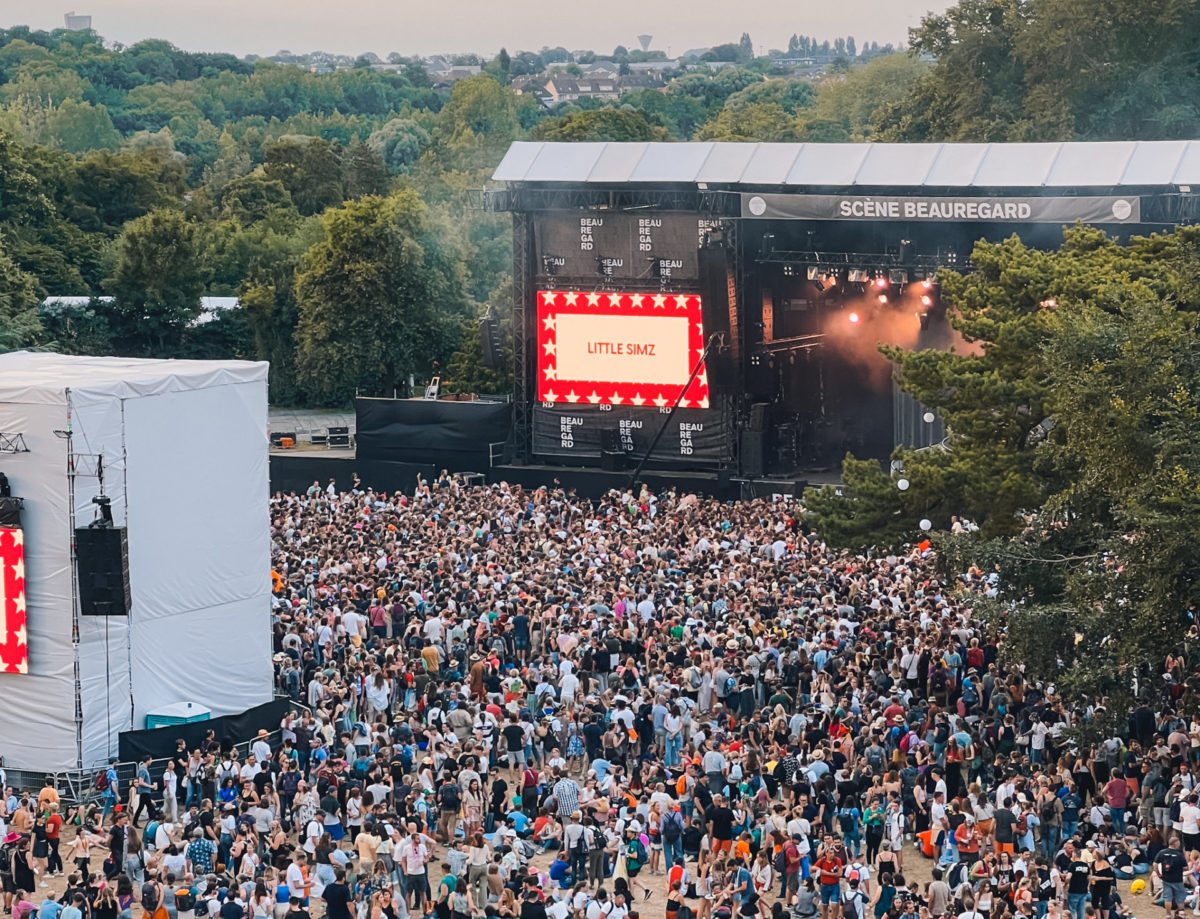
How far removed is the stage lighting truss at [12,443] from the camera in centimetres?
2486

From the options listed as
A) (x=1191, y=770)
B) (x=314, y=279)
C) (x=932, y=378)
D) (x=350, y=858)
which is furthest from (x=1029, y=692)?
(x=314, y=279)

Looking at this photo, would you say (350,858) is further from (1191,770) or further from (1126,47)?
(1126,47)

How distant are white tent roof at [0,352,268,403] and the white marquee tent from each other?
0.08 feet

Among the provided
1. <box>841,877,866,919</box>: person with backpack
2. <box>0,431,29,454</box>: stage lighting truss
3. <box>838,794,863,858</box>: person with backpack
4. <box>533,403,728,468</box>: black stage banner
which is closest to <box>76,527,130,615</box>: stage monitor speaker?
<box>0,431,29,454</box>: stage lighting truss

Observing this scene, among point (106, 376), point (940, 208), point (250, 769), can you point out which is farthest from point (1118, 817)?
point (940, 208)

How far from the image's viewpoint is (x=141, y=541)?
84.1 ft

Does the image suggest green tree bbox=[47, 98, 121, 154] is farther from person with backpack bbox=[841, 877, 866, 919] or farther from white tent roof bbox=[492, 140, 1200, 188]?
person with backpack bbox=[841, 877, 866, 919]

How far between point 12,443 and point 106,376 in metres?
1.56

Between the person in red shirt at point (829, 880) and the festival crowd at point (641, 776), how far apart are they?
3 cm

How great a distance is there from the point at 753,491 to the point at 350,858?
21682 millimetres

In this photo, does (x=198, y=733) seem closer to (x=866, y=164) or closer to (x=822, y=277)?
(x=866, y=164)

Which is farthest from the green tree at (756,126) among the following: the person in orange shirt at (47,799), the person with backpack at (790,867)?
the person with backpack at (790,867)

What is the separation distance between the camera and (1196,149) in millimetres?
36531

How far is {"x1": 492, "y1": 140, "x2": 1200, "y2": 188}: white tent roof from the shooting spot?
3703 centimetres
